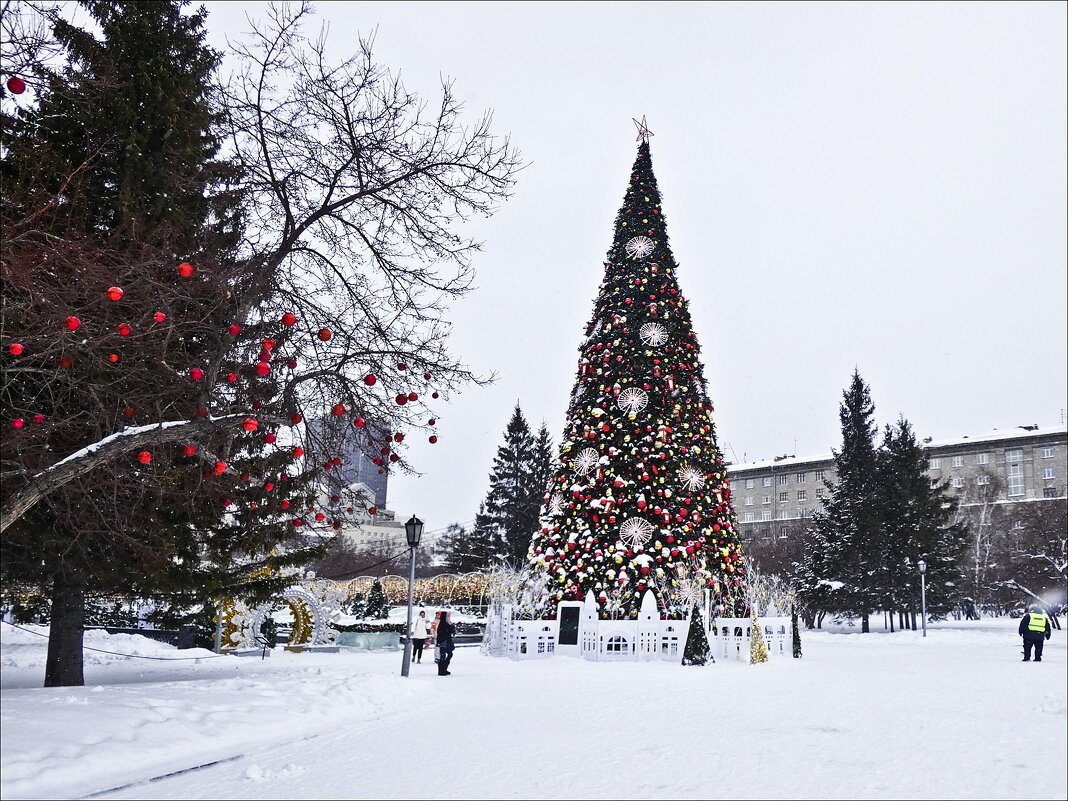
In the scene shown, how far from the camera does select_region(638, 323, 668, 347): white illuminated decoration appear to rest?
2419 cm

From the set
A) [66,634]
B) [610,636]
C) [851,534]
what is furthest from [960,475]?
[66,634]

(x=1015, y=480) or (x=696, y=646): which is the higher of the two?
(x=1015, y=480)

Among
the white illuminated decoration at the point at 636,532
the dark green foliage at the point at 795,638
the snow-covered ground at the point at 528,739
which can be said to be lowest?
the dark green foliage at the point at 795,638

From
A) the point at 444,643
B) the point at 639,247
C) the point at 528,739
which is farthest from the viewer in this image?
the point at 639,247

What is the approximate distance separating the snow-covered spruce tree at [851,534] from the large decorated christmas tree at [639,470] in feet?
78.5

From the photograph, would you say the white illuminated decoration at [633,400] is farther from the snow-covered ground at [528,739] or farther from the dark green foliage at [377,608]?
the dark green foliage at [377,608]

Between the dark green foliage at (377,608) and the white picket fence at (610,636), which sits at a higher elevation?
the white picket fence at (610,636)

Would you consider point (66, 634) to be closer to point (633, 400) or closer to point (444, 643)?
point (444, 643)

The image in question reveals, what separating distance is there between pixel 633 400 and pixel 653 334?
2.17m

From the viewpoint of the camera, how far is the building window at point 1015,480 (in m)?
84.8

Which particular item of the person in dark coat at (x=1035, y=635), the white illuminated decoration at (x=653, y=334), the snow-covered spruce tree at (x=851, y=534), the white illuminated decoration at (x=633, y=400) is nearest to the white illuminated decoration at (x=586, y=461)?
the white illuminated decoration at (x=633, y=400)

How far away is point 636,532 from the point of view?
72.8 feet

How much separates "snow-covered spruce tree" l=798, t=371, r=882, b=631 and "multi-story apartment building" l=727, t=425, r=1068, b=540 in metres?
22.6

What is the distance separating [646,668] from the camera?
61.2ft
